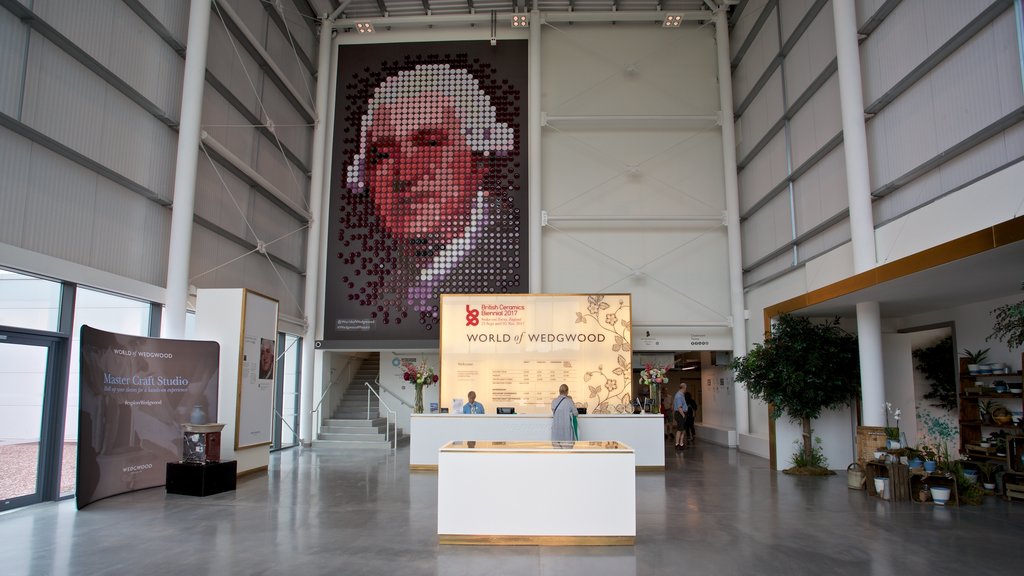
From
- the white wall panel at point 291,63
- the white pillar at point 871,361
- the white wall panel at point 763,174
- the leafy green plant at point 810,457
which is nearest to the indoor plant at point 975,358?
the white pillar at point 871,361

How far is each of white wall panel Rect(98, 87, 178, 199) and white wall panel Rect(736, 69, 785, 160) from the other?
10.8 meters

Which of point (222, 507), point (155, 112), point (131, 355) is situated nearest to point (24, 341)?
point (131, 355)

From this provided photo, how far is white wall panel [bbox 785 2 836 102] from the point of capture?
34.6 ft

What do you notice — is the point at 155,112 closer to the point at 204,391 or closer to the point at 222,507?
the point at 204,391

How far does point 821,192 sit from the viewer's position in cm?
1100

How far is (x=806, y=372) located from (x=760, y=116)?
6.23 meters

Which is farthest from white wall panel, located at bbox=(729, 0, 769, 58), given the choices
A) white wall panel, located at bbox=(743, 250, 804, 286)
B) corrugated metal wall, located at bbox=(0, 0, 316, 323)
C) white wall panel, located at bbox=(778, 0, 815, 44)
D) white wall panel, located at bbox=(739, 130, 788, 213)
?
corrugated metal wall, located at bbox=(0, 0, 316, 323)

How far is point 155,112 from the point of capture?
941cm

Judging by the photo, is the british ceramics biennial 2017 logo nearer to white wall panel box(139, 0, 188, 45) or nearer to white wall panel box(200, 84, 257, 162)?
white wall panel box(200, 84, 257, 162)

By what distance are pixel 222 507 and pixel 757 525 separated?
5.48m

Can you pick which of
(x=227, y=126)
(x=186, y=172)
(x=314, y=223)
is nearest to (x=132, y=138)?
(x=186, y=172)

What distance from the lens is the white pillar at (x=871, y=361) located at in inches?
342

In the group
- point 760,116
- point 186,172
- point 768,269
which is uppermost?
point 760,116

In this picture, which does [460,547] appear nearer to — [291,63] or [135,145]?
[135,145]
